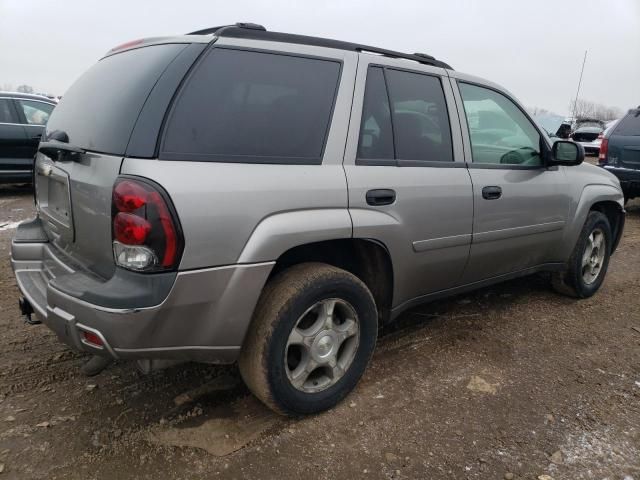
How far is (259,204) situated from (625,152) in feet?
25.4

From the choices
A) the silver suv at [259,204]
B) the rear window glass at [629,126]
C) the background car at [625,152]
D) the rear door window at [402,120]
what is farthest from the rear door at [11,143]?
the rear window glass at [629,126]

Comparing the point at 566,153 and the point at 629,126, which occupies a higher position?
the point at 566,153

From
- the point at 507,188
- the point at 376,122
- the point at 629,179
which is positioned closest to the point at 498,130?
the point at 507,188

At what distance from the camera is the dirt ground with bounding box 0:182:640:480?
218cm

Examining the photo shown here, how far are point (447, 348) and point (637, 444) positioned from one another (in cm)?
115

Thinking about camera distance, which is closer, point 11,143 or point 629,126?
point 11,143

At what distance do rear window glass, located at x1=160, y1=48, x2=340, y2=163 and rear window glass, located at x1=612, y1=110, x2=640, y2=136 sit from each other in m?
7.32

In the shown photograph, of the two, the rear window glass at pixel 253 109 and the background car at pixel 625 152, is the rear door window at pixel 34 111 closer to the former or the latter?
the rear window glass at pixel 253 109

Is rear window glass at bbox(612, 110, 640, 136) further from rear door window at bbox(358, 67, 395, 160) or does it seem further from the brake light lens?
the brake light lens

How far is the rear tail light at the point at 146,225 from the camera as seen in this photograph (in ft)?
6.07

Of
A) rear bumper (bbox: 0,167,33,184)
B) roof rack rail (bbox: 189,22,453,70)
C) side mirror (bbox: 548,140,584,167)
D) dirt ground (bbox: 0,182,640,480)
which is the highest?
roof rack rail (bbox: 189,22,453,70)

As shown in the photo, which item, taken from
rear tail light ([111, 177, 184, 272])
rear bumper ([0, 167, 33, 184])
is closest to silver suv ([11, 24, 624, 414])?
rear tail light ([111, 177, 184, 272])

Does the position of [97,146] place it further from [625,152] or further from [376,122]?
[625,152]

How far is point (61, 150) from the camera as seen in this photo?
216 centimetres
